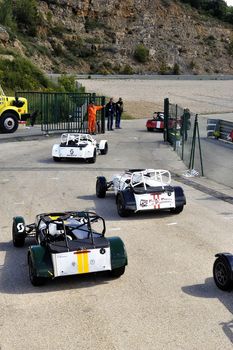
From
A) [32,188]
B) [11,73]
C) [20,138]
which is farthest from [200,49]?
[32,188]

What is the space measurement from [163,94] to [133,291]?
52.3m

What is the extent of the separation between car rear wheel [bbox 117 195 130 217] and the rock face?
6927 centimetres

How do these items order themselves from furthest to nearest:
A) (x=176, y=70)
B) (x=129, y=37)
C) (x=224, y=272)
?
(x=129, y=37), (x=176, y=70), (x=224, y=272)

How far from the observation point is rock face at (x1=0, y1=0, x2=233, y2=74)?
87125 mm

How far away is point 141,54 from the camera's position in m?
93.2

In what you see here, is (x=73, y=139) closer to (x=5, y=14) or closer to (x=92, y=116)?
(x=92, y=116)

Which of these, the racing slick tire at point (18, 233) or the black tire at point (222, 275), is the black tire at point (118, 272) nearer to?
the black tire at point (222, 275)

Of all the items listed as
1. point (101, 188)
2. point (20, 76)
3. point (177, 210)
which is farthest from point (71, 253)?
point (20, 76)

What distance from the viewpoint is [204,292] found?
27.7 feet

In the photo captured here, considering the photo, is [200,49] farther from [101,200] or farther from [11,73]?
[101,200]

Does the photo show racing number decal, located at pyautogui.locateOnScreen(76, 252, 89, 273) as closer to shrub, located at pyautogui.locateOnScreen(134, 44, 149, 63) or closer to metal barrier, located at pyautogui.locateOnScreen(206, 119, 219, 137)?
metal barrier, located at pyautogui.locateOnScreen(206, 119, 219, 137)

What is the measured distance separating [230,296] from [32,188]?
8.89 metres

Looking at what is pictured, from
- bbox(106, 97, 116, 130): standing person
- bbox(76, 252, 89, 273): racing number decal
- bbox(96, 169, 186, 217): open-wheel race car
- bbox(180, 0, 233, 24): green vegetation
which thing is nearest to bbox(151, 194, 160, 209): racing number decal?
bbox(96, 169, 186, 217): open-wheel race car

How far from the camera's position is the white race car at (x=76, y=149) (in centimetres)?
2034
